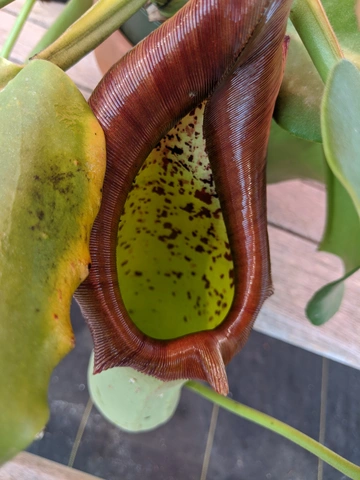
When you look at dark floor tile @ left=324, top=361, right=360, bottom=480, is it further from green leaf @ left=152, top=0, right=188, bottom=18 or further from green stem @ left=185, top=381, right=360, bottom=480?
green leaf @ left=152, top=0, right=188, bottom=18

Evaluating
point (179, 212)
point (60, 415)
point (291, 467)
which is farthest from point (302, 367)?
point (179, 212)

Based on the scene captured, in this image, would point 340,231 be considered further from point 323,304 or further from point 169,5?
point 169,5

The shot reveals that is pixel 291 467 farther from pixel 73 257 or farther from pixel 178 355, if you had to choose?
pixel 73 257

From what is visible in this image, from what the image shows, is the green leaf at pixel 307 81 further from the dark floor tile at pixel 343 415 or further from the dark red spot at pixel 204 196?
the dark floor tile at pixel 343 415

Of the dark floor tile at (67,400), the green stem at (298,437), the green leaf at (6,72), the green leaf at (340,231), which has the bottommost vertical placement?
the dark floor tile at (67,400)

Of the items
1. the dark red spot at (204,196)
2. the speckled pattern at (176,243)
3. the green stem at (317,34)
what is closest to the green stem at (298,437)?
the speckled pattern at (176,243)

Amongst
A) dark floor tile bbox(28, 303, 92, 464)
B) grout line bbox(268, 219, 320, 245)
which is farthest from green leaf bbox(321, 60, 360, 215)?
dark floor tile bbox(28, 303, 92, 464)
